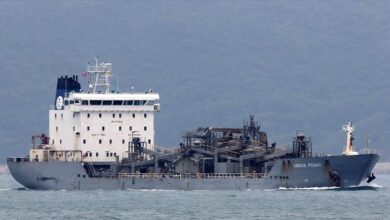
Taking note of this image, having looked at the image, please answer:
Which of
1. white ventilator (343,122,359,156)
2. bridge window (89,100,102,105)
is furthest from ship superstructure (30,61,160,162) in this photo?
white ventilator (343,122,359,156)

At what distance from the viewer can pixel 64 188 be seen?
3637 inches

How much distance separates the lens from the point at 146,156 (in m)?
93.2

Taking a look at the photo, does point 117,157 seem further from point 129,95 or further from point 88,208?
point 88,208

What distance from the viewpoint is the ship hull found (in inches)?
3433

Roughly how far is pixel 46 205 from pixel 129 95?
614 inches

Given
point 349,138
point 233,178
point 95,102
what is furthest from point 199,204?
point 95,102

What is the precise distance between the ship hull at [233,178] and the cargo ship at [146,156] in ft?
0.18

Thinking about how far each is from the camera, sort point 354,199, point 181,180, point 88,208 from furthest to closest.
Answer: point 181,180
point 354,199
point 88,208

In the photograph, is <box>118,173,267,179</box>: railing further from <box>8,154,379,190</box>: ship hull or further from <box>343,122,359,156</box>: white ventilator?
<box>343,122,359,156</box>: white ventilator

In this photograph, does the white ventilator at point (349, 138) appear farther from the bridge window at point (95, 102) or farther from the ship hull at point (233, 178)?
the bridge window at point (95, 102)

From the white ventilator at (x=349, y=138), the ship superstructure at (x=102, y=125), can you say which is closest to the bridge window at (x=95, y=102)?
the ship superstructure at (x=102, y=125)

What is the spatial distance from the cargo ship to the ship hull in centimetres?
5

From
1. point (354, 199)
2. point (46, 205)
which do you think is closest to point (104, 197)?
point (46, 205)

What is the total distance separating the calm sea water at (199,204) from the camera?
72.8 meters
